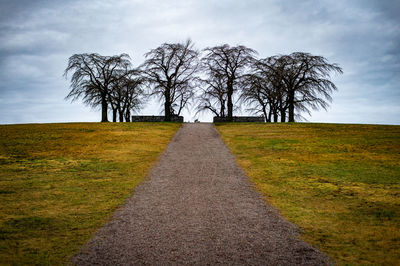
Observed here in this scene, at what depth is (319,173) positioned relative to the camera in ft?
40.3

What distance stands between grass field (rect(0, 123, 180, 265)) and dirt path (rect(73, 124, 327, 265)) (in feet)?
2.30

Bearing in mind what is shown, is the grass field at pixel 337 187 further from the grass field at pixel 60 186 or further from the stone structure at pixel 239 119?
the stone structure at pixel 239 119

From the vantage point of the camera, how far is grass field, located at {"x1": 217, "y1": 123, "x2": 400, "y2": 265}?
19.9ft

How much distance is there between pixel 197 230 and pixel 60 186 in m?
6.91

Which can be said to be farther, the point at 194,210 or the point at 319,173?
the point at 319,173

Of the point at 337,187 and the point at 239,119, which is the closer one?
the point at 337,187

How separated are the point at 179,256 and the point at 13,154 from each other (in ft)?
52.7

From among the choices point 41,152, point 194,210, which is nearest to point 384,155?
point 194,210

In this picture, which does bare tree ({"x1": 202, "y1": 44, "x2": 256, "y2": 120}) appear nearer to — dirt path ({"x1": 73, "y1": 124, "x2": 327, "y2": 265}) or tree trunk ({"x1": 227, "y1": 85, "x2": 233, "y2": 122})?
tree trunk ({"x1": 227, "y1": 85, "x2": 233, "y2": 122})

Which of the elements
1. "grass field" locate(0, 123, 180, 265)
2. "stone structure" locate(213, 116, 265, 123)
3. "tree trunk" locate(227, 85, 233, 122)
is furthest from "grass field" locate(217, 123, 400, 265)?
"stone structure" locate(213, 116, 265, 123)

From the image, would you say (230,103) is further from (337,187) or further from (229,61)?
(337,187)

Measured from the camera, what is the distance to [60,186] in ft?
34.5

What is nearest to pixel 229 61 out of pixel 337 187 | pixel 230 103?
pixel 230 103

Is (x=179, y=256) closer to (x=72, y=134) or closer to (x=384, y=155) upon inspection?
(x=384, y=155)
